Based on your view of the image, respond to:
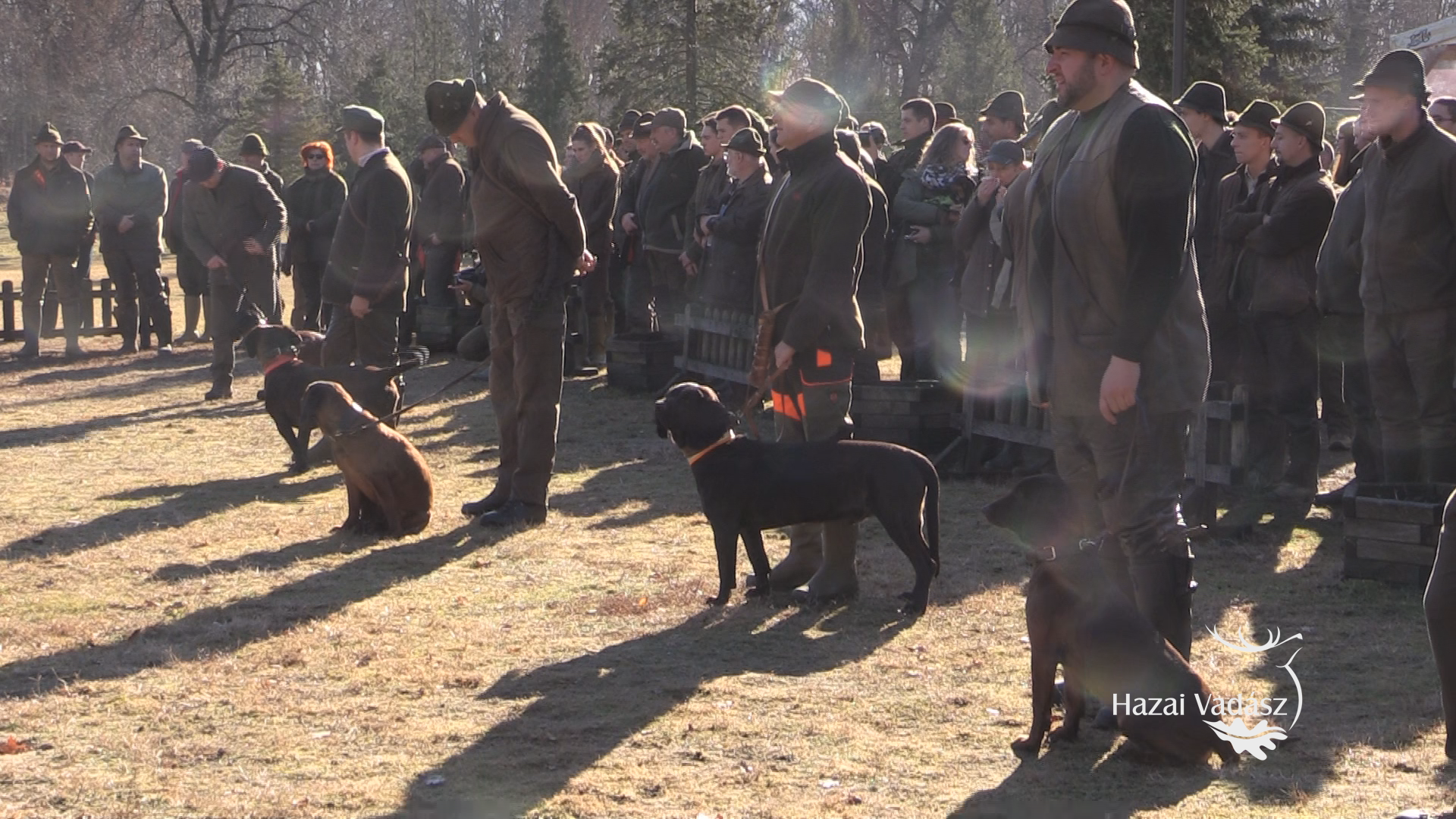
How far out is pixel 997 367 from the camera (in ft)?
31.5

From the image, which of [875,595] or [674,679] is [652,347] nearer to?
[875,595]

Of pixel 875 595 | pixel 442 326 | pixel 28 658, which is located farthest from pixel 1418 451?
pixel 442 326

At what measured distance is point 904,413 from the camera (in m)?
9.61

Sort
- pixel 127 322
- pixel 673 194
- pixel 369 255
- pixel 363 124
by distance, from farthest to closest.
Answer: pixel 127 322 → pixel 673 194 → pixel 363 124 → pixel 369 255

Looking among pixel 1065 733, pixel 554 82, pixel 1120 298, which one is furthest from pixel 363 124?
pixel 554 82

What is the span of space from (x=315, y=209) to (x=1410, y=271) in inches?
381

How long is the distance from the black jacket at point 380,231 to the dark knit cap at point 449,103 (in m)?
1.95

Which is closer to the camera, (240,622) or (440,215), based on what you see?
(240,622)

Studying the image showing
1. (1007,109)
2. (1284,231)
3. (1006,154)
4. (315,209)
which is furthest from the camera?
(315,209)

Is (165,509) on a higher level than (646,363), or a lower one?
lower

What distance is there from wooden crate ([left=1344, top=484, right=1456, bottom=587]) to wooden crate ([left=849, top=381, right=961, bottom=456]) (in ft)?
10.1

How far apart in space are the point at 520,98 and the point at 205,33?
13.0m

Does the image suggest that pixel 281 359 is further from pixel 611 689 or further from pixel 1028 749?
pixel 1028 749

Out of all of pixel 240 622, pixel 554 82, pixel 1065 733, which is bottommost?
pixel 240 622
